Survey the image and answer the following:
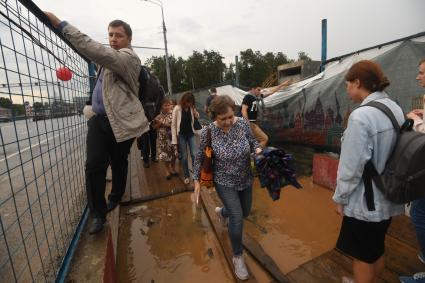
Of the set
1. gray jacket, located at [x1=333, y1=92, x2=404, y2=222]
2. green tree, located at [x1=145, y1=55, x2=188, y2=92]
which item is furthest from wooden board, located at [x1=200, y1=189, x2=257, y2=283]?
green tree, located at [x1=145, y1=55, x2=188, y2=92]

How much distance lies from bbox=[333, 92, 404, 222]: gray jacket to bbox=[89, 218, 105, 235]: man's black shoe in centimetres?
192

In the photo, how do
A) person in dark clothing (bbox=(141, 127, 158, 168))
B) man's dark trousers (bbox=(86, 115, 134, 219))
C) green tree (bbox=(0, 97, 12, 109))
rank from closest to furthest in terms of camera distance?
green tree (bbox=(0, 97, 12, 109)) → man's dark trousers (bbox=(86, 115, 134, 219)) → person in dark clothing (bbox=(141, 127, 158, 168))

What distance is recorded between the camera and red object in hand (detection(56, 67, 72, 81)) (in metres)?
2.26

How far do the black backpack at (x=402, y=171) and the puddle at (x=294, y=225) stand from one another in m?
1.40

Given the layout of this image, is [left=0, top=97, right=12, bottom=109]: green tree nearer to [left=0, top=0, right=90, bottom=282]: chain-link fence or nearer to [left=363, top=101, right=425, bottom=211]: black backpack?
[left=0, top=0, right=90, bottom=282]: chain-link fence

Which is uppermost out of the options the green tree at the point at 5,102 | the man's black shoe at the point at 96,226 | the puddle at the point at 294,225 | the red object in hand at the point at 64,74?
the red object in hand at the point at 64,74

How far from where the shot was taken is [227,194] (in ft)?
7.49

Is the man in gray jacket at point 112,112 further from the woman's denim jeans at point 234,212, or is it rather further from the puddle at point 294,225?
the puddle at point 294,225

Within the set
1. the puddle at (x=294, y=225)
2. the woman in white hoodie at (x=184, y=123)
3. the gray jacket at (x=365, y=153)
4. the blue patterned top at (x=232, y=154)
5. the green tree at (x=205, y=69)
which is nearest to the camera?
the gray jacket at (x=365, y=153)

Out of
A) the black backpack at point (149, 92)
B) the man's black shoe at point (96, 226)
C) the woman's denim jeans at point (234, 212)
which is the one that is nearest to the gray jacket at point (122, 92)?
the black backpack at point (149, 92)

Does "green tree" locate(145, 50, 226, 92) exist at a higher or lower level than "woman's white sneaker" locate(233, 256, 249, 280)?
higher

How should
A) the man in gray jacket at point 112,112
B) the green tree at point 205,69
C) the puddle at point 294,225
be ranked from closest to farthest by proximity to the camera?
1. the man in gray jacket at point 112,112
2. the puddle at point 294,225
3. the green tree at point 205,69

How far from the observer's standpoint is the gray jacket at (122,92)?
6.31 ft

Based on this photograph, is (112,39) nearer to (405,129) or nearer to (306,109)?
(405,129)
